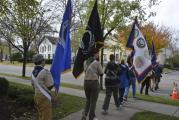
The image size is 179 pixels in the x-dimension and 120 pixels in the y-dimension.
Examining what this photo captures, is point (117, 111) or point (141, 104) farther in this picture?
point (141, 104)

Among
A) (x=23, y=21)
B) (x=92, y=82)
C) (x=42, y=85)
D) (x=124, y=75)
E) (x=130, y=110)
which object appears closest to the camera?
(x=42, y=85)

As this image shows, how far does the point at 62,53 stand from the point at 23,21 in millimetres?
11695

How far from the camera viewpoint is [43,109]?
7633mm

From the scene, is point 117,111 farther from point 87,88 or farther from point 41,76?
point 41,76

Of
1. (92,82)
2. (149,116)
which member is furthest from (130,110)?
(92,82)

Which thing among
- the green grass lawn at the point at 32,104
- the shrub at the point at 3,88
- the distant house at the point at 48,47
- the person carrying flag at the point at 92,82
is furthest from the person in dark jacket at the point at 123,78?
the distant house at the point at 48,47

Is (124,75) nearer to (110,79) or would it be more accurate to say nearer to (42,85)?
(110,79)

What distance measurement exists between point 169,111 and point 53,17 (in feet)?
57.9

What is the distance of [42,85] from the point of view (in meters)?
7.54

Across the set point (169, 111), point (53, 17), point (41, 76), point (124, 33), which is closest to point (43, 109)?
point (41, 76)

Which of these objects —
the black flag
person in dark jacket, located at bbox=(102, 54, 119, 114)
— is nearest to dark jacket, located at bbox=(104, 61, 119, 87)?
person in dark jacket, located at bbox=(102, 54, 119, 114)

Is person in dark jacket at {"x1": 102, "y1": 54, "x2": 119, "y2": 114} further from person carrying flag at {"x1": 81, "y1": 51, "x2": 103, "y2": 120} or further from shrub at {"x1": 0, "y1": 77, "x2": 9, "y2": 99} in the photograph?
shrub at {"x1": 0, "y1": 77, "x2": 9, "y2": 99}

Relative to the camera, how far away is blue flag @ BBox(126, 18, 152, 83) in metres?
13.2

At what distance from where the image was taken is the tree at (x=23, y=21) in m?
13.6
